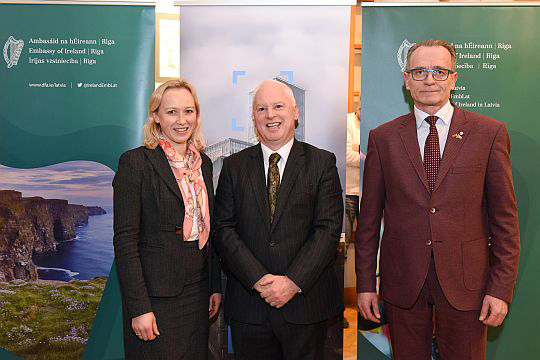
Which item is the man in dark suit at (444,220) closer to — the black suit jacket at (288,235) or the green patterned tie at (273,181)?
the black suit jacket at (288,235)

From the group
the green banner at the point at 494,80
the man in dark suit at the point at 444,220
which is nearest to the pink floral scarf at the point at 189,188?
the man in dark suit at the point at 444,220

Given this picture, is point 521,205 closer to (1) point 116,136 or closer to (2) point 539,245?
(2) point 539,245

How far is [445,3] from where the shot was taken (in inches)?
128

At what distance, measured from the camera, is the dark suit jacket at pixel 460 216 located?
228 cm

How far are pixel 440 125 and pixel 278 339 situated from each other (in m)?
1.25

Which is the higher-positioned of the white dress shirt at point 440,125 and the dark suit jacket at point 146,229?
the white dress shirt at point 440,125

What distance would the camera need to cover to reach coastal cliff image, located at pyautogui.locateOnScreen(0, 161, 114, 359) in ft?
11.0

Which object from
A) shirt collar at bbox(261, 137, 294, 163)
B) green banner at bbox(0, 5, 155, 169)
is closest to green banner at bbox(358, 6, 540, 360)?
shirt collar at bbox(261, 137, 294, 163)

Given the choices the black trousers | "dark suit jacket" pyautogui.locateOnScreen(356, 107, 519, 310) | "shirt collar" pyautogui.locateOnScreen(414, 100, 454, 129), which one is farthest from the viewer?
the black trousers

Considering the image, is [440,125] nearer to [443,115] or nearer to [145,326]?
[443,115]

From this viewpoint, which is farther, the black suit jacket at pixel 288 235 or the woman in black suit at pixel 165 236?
the black suit jacket at pixel 288 235

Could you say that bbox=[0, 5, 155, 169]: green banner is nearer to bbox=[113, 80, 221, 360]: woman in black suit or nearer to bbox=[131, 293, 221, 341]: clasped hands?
bbox=[113, 80, 221, 360]: woman in black suit

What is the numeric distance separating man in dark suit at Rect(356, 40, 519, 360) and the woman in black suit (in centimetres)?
89

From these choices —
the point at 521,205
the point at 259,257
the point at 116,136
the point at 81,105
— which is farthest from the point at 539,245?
the point at 81,105
